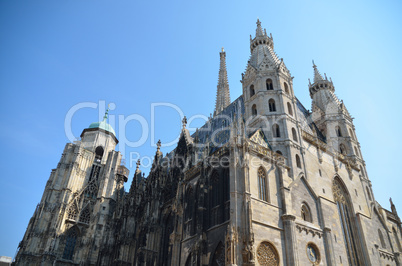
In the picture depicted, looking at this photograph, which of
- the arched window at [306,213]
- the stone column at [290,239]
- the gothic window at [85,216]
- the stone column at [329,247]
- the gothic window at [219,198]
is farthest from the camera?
the gothic window at [85,216]

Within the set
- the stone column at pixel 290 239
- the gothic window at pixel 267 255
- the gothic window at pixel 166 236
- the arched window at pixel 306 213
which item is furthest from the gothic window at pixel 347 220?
the gothic window at pixel 166 236

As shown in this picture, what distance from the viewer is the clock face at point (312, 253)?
2344 centimetres

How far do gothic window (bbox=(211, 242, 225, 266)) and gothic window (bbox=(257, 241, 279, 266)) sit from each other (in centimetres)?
255

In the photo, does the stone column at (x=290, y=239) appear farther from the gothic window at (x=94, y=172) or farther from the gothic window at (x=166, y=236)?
the gothic window at (x=94, y=172)

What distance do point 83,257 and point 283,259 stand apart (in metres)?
32.4

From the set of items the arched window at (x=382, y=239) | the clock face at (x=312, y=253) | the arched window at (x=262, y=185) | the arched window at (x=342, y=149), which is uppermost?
the arched window at (x=342, y=149)

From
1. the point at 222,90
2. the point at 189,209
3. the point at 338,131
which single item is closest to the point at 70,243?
the point at 189,209

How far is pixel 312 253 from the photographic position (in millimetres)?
23797

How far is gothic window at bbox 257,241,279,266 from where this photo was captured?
20672mm

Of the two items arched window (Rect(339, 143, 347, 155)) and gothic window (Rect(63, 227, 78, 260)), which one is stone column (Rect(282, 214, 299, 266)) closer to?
arched window (Rect(339, 143, 347, 155))

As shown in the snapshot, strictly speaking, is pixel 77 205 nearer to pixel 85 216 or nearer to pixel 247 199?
pixel 85 216

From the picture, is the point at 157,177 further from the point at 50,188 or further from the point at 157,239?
the point at 50,188

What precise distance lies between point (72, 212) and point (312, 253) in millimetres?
36543

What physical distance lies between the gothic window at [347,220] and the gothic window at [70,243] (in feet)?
119
